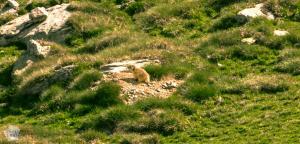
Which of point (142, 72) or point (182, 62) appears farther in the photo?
point (182, 62)

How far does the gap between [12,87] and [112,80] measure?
5.57 m

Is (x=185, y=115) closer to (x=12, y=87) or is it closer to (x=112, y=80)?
(x=112, y=80)

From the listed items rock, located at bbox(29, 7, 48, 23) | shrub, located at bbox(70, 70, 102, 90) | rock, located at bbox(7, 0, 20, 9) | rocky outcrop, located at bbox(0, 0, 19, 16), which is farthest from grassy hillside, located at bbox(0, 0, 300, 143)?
rock, located at bbox(7, 0, 20, 9)

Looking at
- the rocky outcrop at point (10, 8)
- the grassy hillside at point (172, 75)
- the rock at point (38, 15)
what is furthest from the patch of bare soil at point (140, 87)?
the rocky outcrop at point (10, 8)

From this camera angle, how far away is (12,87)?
87.8 ft

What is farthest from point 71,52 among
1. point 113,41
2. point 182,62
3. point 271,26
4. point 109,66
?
point 271,26

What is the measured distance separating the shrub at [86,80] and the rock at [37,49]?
441 cm

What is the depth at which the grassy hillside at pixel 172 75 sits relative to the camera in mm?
19797

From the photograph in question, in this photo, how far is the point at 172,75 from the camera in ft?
77.4

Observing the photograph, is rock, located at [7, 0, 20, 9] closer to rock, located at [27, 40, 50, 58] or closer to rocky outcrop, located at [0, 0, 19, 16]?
rocky outcrop, located at [0, 0, 19, 16]

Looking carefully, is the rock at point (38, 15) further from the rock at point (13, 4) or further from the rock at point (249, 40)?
the rock at point (249, 40)

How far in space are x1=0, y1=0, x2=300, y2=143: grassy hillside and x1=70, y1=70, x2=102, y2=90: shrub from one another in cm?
4

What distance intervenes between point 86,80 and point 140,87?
89.8 inches

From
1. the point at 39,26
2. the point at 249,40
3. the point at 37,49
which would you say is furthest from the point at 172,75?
the point at 39,26
